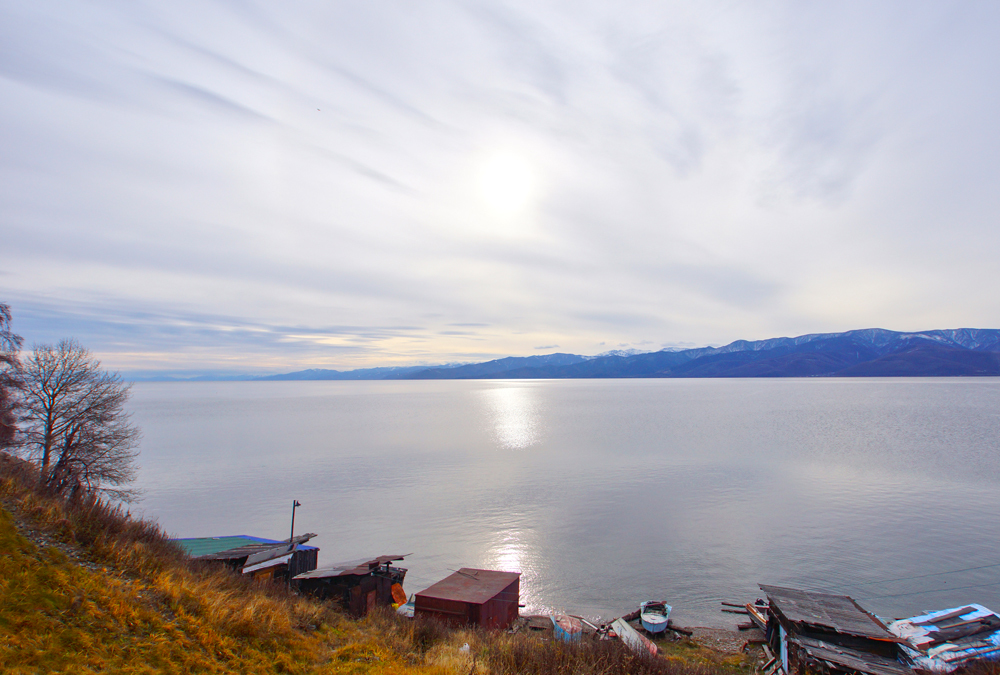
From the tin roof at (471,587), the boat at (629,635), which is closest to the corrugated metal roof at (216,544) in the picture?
the tin roof at (471,587)

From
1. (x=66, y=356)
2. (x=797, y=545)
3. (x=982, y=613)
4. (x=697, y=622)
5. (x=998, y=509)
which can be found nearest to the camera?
(x=982, y=613)

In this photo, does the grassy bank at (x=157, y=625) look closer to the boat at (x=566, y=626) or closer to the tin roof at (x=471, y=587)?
the tin roof at (x=471, y=587)

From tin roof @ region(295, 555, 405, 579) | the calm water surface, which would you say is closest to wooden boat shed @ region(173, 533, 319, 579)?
tin roof @ region(295, 555, 405, 579)

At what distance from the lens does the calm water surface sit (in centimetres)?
2469

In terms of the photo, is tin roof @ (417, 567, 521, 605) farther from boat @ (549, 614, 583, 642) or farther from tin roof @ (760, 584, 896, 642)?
tin roof @ (760, 584, 896, 642)

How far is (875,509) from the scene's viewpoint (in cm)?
3500

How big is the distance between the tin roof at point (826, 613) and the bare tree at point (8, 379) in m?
33.6

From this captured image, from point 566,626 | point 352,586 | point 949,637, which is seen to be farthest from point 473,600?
point 949,637

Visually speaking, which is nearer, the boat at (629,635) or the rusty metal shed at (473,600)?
the boat at (629,635)

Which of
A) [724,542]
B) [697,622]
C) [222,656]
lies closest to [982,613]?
[697,622]

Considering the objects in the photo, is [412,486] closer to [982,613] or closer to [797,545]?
[797,545]

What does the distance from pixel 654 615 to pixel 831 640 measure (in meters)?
6.94

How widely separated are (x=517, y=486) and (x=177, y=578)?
119 feet

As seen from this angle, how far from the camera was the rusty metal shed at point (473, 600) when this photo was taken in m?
16.7
